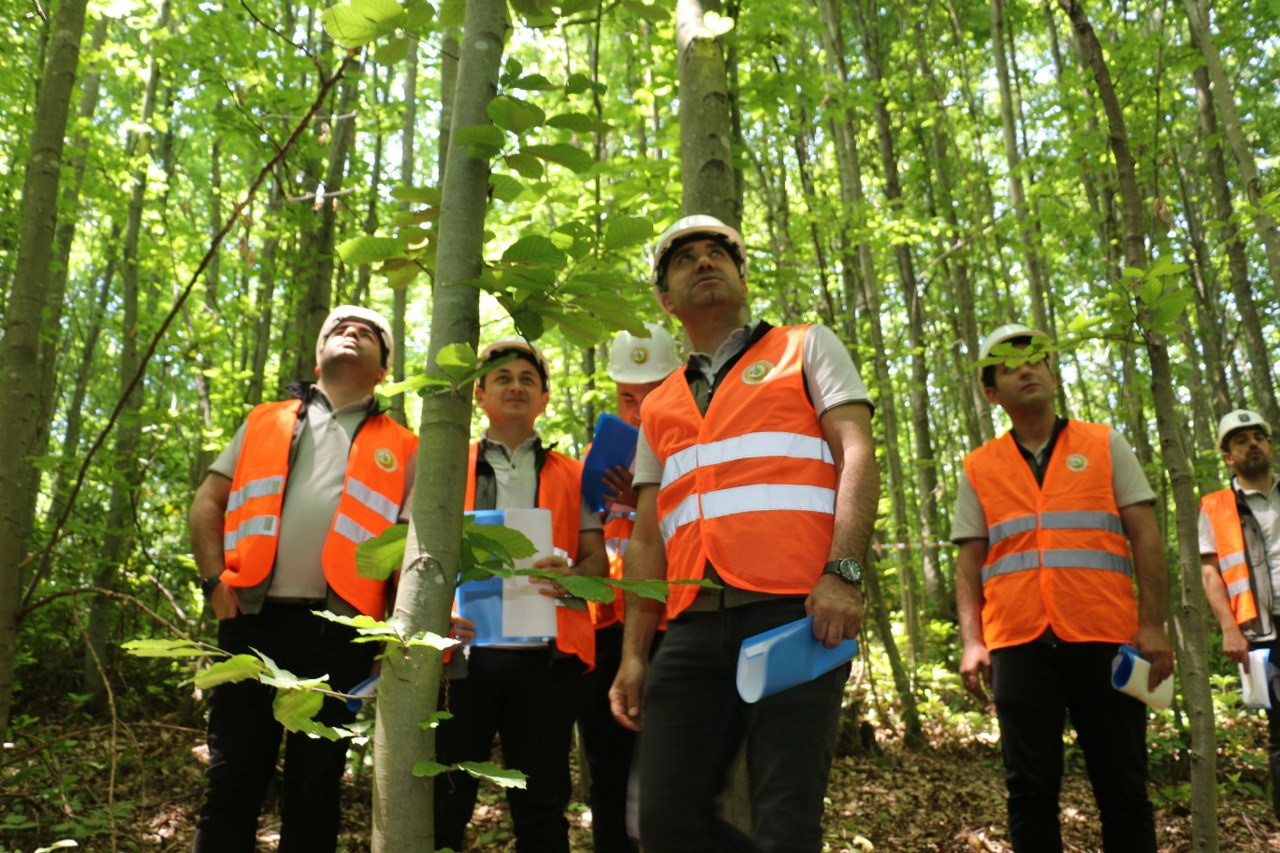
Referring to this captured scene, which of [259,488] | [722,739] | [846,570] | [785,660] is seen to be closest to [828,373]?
[846,570]

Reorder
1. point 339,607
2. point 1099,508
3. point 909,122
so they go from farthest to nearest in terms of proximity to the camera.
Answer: point 909,122
point 1099,508
point 339,607

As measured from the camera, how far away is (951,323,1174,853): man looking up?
322cm

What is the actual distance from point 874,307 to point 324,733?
27.7 feet

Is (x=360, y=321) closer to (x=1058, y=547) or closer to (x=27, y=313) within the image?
(x=27, y=313)

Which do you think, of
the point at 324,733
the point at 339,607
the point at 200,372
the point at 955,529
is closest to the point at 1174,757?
the point at 955,529

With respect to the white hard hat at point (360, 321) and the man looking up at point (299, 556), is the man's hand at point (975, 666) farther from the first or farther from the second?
the white hard hat at point (360, 321)

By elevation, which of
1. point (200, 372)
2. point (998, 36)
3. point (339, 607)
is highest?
point (998, 36)

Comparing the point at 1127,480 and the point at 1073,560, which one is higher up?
the point at 1127,480

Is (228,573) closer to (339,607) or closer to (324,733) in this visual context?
(339,607)

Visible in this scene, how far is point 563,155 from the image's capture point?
4.78 ft

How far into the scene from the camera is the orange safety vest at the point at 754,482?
2.44 metres

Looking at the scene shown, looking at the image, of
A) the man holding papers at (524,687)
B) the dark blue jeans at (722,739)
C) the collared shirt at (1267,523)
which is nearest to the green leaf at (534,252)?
the dark blue jeans at (722,739)

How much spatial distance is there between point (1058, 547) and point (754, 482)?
66.9 inches

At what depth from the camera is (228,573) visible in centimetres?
313
